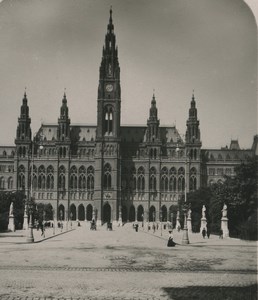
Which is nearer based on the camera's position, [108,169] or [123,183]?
[108,169]

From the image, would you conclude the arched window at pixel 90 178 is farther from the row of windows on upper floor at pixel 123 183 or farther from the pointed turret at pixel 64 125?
the pointed turret at pixel 64 125

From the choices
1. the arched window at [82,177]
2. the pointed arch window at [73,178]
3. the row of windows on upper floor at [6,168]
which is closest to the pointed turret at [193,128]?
the arched window at [82,177]

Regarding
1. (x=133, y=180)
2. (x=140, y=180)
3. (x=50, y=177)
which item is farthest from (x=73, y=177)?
(x=140, y=180)

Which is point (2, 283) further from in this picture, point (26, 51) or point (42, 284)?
point (26, 51)

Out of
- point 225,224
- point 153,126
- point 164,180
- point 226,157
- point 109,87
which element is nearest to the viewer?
point 225,224

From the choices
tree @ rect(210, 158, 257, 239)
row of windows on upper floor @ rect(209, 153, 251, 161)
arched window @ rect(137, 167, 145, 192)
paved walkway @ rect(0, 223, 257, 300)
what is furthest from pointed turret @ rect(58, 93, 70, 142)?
paved walkway @ rect(0, 223, 257, 300)

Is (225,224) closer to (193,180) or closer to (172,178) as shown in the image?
(193,180)

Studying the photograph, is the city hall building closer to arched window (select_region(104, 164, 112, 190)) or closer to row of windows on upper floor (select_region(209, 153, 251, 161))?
arched window (select_region(104, 164, 112, 190))
